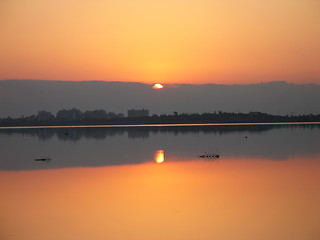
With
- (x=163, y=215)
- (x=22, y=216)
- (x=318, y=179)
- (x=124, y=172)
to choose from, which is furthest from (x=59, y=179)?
(x=318, y=179)

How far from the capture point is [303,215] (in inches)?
920

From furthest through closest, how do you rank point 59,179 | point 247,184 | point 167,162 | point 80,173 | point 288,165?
point 167,162, point 288,165, point 80,173, point 59,179, point 247,184

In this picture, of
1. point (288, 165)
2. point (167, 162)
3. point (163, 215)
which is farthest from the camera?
point (167, 162)

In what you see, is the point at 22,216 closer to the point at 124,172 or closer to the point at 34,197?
the point at 34,197

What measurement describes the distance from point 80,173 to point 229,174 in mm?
12046

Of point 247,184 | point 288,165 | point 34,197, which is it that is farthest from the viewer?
point 288,165

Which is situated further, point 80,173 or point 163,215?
point 80,173

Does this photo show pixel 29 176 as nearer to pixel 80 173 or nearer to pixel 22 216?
pixel 80 173

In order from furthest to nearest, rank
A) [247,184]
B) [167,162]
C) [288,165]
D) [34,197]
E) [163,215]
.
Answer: [167,162] < [288,165] < [247,184] < [34,197] < [163,215]

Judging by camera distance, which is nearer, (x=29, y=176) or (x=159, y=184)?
(x=159, y=184)

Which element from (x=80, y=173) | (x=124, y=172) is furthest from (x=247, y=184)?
(x=80, y=173)

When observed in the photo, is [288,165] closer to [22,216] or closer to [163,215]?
[163,215]

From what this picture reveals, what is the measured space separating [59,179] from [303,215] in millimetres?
19076

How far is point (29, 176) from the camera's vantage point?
38.1m
